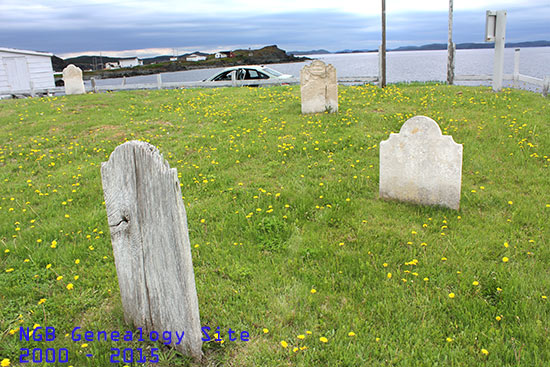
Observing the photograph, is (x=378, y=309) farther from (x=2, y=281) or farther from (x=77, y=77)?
(x=77, y=77)

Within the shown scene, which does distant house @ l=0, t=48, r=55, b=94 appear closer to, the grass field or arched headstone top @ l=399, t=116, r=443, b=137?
the grass field

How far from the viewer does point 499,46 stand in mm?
12516

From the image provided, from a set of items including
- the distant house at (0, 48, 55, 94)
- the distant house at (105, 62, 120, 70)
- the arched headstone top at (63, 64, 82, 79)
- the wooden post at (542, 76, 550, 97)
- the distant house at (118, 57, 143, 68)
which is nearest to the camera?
the wooden post at (542, 76, 550, 97)

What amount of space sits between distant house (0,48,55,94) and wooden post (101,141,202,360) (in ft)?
84.9

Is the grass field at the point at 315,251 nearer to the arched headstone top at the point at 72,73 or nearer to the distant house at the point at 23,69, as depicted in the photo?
the arched headstone top at the point at 72,73

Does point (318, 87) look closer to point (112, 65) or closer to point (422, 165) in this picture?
point (422, 165)

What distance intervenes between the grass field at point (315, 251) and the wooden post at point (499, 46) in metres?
4.34

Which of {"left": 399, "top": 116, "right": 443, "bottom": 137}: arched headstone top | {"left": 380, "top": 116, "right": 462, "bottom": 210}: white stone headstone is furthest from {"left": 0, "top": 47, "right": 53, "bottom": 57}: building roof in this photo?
{"left": 399, "top": 116, "right": 443, "bottom": 137}: arched headstone top

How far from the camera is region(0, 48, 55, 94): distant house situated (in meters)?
25.5

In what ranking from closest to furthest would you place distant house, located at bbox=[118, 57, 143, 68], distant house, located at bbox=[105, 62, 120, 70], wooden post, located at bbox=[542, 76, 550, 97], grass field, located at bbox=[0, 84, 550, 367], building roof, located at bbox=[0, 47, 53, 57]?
1. grass field, located at bbox=[0, 84, 550, 367]
2. wooden post, located at bbox=[542, 76, 550, 97]
3. building roof, located at bbox=[0, 47, 53, 57]
4. distant house, located at bbox=[105, 62, 120, 70]
5. distant house, located at bbox=[118, 57, 143, 68]

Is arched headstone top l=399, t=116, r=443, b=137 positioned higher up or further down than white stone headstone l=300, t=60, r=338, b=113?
further down

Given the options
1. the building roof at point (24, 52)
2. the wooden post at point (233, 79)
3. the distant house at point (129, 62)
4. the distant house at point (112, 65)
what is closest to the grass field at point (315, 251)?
the wooden post at point (233, 79)

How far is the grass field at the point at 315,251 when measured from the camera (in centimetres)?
A: 294

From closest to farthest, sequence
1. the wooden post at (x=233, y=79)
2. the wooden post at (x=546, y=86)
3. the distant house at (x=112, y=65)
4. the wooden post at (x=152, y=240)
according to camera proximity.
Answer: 1. the wooden post at (x=152, y=240)
2. the wooden post at (x=546, y=86)
3. the wooden post at (x=233, y=79)
4. the distant house at (x=112, y=65)
